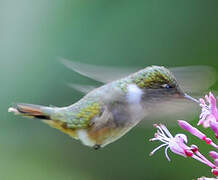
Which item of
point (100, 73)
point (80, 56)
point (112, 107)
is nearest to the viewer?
point (112, 107)

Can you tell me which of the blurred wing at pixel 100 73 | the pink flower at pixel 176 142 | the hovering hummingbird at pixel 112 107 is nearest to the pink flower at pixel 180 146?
the pink flower at pixel 176 142

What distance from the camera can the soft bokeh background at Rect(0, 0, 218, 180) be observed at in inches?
144

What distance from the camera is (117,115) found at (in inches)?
84.9

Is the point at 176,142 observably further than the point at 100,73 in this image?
No

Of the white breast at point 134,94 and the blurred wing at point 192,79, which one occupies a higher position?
the blurred wing at point 192,79

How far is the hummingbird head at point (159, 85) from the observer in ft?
6.70

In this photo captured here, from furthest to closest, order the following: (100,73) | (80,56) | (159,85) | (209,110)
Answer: (80,56), (100,73), (159,85), (209,110)

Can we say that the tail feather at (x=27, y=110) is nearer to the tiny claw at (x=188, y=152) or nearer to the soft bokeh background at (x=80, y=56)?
the tiny claw at (x=188, y=152)

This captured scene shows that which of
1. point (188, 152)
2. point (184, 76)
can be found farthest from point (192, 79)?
point (188, 152)

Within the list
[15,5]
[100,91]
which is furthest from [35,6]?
[100,91]

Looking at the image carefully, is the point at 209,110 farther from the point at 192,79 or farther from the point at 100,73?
the point at 100,73

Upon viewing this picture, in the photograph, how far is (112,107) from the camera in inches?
86.7

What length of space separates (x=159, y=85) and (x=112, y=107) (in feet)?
0.77

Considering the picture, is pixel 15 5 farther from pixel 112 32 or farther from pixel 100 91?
pixel 100 91
